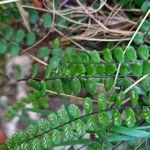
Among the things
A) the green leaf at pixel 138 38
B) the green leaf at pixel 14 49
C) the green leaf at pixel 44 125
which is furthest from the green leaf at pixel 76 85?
the green leaf at pixel 14 49

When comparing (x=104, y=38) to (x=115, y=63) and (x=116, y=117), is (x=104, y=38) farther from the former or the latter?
(x=116, y=117)

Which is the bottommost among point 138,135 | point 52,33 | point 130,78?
point 138,135

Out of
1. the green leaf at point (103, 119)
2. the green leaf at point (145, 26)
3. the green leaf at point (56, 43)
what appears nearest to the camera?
the green leaf at point (103, 119)

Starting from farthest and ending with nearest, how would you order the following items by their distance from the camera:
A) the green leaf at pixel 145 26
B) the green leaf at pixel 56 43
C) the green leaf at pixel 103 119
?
the green leaf at pixel 56 43 → the green leaf at pixel 145 26 → the green leaf at pixel 103 119

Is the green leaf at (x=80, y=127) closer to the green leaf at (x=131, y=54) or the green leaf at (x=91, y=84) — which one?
the green leaf at (x=91, y=84)

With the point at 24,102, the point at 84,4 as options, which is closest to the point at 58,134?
the point at 24,102

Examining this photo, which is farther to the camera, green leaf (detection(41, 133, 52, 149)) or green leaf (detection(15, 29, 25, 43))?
green leaf (detection(15, 29, 25, 43))

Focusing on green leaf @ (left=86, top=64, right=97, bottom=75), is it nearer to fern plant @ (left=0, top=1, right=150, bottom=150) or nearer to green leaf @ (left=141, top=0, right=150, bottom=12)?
fern plant @ (left=0, top=1, right=150, bottom=150)

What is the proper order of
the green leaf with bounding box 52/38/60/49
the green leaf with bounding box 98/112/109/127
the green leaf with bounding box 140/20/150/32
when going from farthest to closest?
the green leaf with bounding box 52/38/60/49 < the green leaf with bounding box 140/20/150/32 < the green leaf with bounding box 98/112/109/127

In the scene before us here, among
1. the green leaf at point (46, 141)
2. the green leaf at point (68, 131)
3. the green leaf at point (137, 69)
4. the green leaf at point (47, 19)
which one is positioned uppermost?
the green leaf at point (47, 19)

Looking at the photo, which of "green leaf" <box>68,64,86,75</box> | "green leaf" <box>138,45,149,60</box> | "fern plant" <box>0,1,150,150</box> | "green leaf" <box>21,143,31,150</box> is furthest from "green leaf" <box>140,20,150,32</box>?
"green leaf" <box>21,143,31,150</box>

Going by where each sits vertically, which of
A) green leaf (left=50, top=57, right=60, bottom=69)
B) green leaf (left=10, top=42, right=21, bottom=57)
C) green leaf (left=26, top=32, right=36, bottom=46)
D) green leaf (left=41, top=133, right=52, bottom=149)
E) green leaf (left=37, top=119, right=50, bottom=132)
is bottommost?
green leaf (left=41, top=133, right=52, bottom=149)
